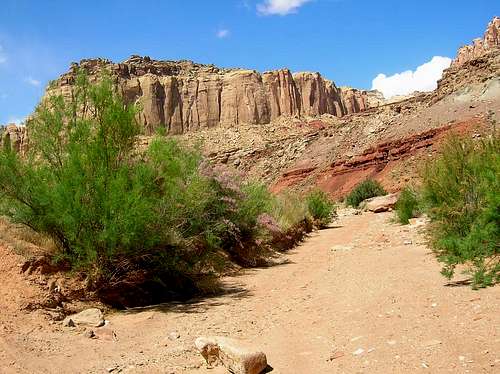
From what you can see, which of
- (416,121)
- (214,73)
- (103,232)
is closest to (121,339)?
(103,232)

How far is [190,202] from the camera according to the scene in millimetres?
11398

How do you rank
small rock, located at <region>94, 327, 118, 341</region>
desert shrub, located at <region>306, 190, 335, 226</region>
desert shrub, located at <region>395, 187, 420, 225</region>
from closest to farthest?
small rock, located at <region>94, 327, 118, 341</region> → desert shrub, located at <region>395, 187, 420, 225</region> → desert shrub, located at <region>306, 190, 335, 226</region>

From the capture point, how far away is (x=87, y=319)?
8273 mm

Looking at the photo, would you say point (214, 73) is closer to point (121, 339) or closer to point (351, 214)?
point (351, 214)

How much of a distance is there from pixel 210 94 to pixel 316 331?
113293 millimetres

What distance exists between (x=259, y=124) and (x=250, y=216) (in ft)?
320

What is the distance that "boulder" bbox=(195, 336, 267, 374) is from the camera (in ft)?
18.9

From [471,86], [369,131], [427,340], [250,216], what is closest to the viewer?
[427,340]

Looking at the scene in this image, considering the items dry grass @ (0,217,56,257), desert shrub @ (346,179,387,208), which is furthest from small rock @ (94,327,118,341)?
desert shrub @ (346,179,387,208)

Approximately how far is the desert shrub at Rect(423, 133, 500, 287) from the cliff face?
100417 mm

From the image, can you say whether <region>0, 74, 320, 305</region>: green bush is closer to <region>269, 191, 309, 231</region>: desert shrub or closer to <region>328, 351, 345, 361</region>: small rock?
<region>328, 351, 345, 361</region>: small rock

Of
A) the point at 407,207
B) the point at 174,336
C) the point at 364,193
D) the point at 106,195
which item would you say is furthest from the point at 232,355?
the point at 364,193

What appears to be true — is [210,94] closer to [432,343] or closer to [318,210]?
[318,210]

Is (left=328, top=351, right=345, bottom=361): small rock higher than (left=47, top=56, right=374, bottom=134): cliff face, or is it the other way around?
(left=47, top=56, right=374, bottom=134): cliff face
